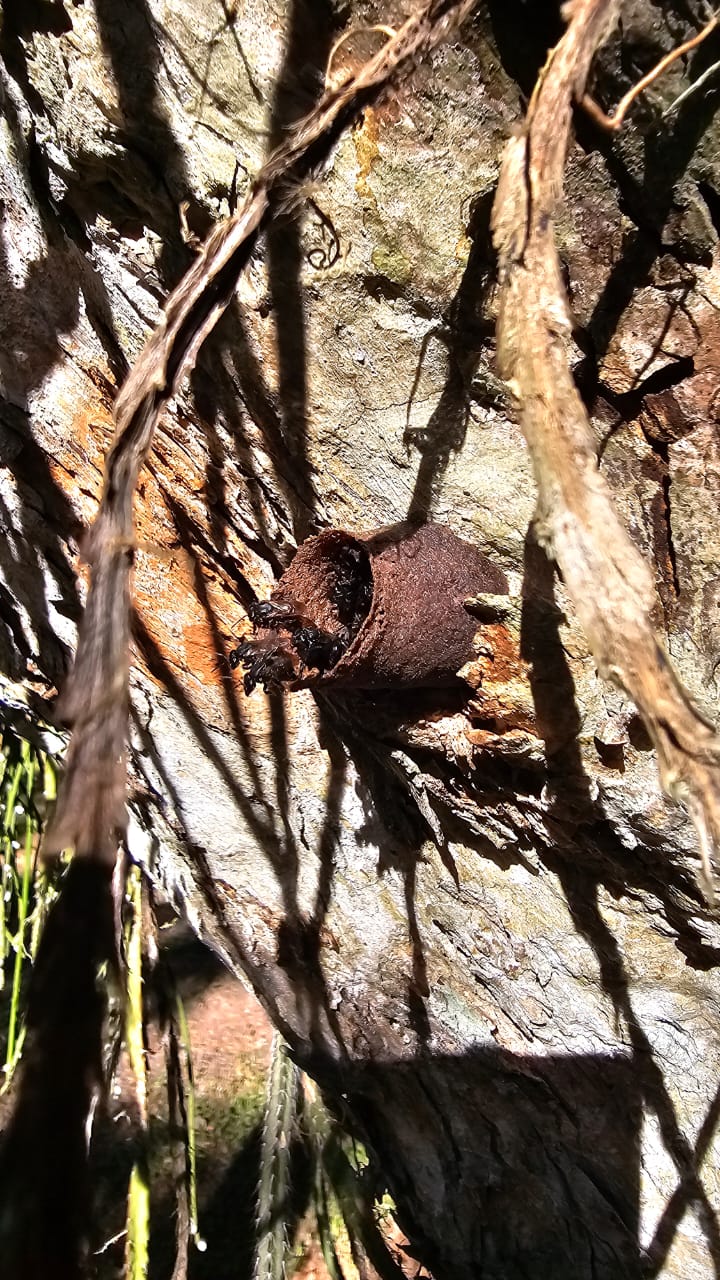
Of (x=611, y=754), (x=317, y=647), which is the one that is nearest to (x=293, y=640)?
(x=317, y=647)

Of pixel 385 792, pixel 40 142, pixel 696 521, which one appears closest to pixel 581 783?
pixel 696 521

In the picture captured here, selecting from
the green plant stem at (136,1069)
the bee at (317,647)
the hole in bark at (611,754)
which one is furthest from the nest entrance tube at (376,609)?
the green plant stem at (136,1069)

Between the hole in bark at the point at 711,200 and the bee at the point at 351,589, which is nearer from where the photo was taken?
the hole in bark at the point at 711,200

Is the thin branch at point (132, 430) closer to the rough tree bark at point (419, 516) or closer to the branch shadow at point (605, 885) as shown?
the rough tree bark at point (419, 516)

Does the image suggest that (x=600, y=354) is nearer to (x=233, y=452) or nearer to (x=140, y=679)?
(x=233, y=452)

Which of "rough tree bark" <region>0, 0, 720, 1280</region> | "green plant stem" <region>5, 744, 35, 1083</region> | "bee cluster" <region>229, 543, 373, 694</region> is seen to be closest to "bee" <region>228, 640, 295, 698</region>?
"bee cluster" <region>229, 543, 373, 694</region>
